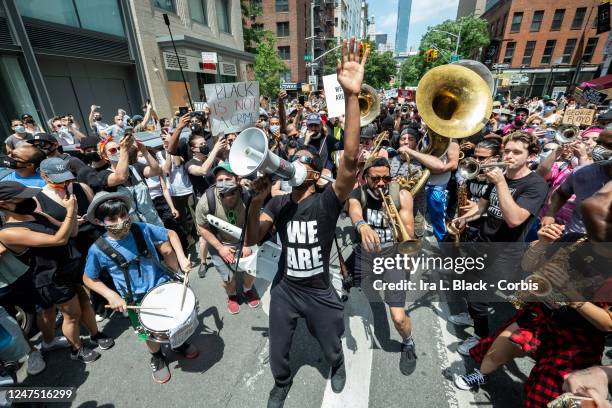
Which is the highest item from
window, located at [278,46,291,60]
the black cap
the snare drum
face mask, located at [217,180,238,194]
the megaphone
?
window, located at [278,46,291,60]

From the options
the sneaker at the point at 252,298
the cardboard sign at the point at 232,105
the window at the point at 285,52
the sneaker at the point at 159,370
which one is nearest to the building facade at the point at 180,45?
the cardboard sign at the point at 232,105

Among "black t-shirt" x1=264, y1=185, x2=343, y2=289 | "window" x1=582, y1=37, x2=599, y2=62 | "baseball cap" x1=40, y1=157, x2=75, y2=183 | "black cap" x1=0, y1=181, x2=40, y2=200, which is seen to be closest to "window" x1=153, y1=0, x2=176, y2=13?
"baseball cap" x1=40, y1=157, x2=75, y2=183

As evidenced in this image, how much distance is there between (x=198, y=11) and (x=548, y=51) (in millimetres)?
41884

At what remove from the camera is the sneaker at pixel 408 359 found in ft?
9.34

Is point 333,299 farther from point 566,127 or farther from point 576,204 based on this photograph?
point 566,127

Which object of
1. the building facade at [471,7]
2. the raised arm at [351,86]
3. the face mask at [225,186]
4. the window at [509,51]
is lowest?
the face mask at [225,186]

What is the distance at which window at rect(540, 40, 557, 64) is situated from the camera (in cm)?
3534

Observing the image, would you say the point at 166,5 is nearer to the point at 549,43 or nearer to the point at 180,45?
the point at 180,45

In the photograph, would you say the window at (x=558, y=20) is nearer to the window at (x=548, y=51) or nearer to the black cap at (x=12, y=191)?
the window at (x=548, y=51)

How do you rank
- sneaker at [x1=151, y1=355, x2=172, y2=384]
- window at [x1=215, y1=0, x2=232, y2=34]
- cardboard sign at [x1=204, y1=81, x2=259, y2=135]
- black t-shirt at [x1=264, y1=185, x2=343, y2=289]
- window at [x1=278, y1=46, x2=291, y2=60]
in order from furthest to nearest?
window at [x1=278, y1=46, x2=291, y2=60] → window at [x1=215, y1=0, x2=232, y2=34] → cardboard sign at [x1=204, y1=81, x2=259, y2=135] → sneaker at [x1=151, y1=355, x2=172, y2=384] → black t-shirt at [x1=264, y1=185, x2=343, y2=289]

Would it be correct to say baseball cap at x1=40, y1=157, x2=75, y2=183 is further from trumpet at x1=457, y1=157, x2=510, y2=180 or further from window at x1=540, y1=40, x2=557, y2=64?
window at x1=540, y1=40, x2=557, y2=64

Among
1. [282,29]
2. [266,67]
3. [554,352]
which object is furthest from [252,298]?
[282,29]

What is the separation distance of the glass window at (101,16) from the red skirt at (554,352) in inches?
664

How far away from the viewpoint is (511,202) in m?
2.68
